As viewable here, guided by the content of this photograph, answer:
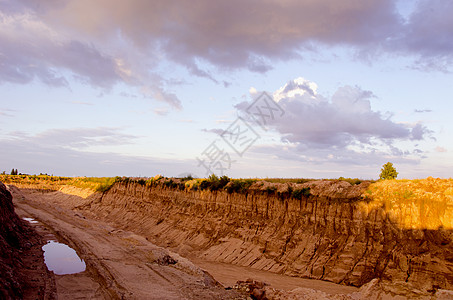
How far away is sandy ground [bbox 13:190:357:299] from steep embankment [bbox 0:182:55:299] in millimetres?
559

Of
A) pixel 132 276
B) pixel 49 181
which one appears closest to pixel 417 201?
pixel 132 276

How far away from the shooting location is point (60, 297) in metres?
8.90

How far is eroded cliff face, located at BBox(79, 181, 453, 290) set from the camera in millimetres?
11591

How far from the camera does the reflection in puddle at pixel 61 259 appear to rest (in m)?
12.0

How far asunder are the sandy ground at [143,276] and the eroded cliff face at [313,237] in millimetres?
937

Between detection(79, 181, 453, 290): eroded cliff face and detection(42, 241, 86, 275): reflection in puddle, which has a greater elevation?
detection(79, 181, 453, 290): eroded cliff face

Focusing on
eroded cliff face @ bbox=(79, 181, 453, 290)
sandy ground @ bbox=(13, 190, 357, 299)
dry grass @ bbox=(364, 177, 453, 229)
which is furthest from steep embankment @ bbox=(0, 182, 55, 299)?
dry grass @ bbox=(364, 177, 453, 229)

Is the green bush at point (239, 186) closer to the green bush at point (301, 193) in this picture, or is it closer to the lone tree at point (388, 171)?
the green bush at point (301, 193)

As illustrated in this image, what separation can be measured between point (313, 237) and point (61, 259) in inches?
452

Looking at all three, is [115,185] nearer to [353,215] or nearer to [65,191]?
[65,191]

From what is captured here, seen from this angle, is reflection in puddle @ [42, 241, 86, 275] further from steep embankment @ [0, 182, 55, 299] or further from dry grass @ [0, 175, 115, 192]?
dry grass @ [0, 175, 115, 192]

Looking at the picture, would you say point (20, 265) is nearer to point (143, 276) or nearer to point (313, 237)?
point (143, 276)

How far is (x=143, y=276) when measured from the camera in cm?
1173

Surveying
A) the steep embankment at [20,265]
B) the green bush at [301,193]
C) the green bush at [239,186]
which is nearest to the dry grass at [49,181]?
the green bush at [239,186]
